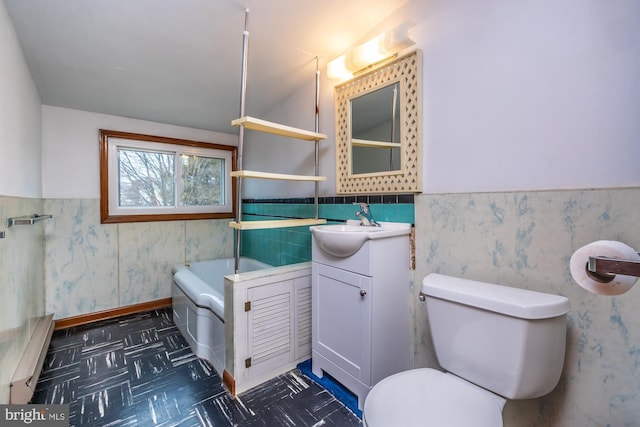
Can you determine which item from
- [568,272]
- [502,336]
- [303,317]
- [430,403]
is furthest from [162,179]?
[568,272]

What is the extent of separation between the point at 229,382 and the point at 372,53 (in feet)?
7.21

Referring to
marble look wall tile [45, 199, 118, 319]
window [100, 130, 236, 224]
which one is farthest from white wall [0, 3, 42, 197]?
window [100, 130, 236, 224]

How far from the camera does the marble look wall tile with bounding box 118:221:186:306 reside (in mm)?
2855

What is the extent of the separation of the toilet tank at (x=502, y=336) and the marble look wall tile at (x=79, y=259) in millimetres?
3060

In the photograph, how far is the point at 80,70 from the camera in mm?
2006

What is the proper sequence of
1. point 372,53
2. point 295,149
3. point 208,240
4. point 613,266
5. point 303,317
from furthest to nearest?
point 208,240, point 295,149, point 303,317, point 372,53, point 613,266

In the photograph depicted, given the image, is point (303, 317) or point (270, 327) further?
point (303, 317)

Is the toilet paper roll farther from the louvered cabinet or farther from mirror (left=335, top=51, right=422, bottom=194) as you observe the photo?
the louvered cabinet

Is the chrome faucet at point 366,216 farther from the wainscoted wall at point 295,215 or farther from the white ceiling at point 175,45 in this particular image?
the white ceiling at point 175,45

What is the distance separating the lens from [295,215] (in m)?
2.58

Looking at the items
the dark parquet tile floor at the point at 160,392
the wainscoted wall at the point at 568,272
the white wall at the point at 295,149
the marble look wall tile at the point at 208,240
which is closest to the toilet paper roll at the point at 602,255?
the wainscoted wall at the point at 568,272

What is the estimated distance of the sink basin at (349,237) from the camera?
1438 millimetres

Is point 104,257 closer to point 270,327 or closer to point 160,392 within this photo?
point 160,392

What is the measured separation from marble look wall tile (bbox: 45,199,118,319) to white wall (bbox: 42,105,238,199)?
13cm
